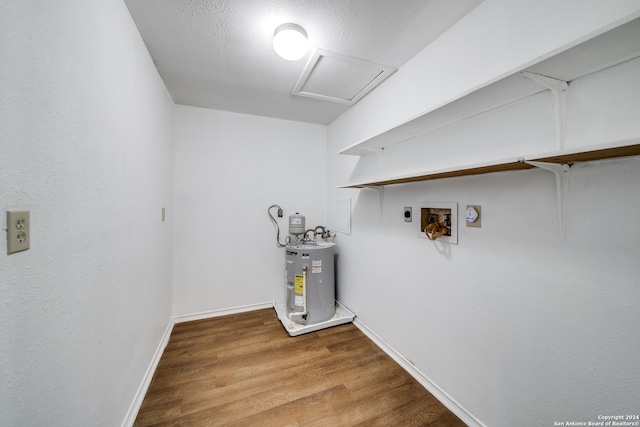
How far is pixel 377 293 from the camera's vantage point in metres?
2.29

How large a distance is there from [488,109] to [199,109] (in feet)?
9.50

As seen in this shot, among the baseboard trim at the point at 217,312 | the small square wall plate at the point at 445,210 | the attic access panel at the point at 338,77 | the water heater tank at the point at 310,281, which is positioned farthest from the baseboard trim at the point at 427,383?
the attic access panel at the point at 338,77

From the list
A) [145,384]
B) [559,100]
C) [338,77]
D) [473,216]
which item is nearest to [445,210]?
[473,216]

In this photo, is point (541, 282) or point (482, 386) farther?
point (482, 386)

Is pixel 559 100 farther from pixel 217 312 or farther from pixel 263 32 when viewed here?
pixel 217 312

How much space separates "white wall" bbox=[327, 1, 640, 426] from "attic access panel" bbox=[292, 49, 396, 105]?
0.26 meters

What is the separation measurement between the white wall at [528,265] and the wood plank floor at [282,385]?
30 cm

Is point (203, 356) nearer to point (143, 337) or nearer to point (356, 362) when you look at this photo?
point (143, 337)

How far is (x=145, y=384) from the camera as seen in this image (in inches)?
65.5

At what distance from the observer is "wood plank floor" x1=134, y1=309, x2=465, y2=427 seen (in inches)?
58.1

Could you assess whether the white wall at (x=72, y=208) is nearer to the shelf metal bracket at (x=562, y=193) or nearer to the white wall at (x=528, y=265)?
the white wall at (x=528, y=265)

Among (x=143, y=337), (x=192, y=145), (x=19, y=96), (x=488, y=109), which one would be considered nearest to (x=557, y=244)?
(x=488, y=109)

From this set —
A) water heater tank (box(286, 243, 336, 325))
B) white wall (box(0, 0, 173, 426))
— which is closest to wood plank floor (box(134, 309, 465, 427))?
water heater tank (box(286, 243, 336, 325))

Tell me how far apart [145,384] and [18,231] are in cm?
163
